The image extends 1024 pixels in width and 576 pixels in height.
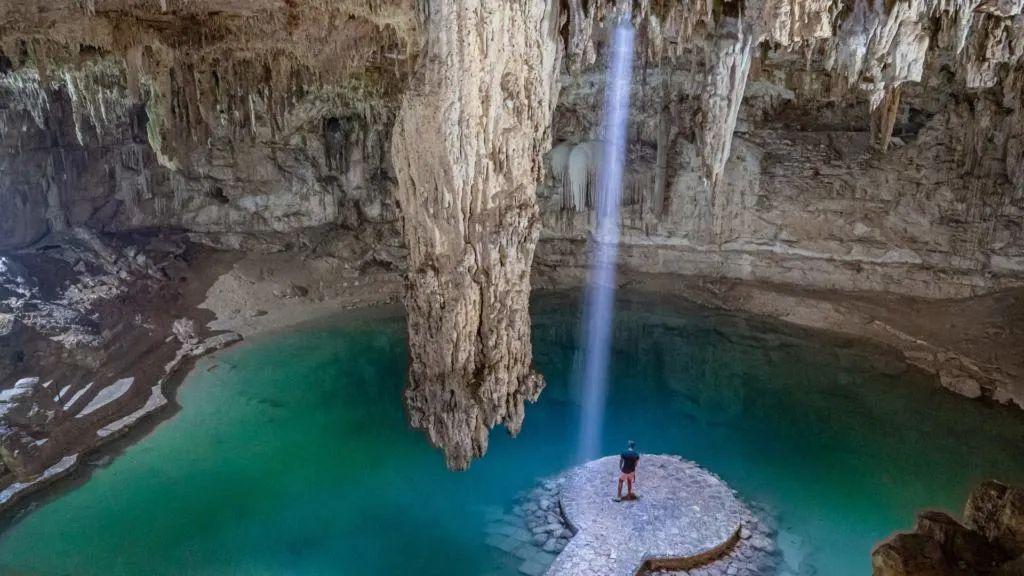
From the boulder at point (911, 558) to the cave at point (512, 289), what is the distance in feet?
0.06

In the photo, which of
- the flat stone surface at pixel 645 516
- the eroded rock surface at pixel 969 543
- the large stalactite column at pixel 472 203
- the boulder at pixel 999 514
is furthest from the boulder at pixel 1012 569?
the flat stone surface at pixel 645 516

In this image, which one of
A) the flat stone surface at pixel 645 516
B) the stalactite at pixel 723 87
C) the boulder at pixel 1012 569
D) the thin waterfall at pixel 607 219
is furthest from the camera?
the thin waterfall at pixel 607 219

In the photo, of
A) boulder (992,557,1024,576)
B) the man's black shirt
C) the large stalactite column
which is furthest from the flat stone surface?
boulder (992,557,1024,576)

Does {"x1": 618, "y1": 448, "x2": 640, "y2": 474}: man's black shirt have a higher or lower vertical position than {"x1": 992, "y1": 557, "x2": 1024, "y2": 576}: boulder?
lower

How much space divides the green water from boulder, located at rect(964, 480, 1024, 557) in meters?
3.48

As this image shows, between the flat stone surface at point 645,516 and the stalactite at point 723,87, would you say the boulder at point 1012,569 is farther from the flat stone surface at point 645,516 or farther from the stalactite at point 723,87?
the stalactite at point 723,87

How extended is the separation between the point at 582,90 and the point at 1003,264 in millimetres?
7825

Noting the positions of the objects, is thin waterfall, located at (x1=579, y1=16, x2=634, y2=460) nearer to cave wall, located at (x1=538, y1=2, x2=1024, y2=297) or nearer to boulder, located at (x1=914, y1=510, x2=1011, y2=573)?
cave wall, located at (x1=538, y1=2, x2=1024, y2=297)

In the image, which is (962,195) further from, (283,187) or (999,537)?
(283,187)

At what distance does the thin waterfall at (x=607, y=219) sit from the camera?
11491 millimetres

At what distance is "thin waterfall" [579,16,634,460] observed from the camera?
11.5 metres

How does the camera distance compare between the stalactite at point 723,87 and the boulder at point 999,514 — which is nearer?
the boulder at point 999,514

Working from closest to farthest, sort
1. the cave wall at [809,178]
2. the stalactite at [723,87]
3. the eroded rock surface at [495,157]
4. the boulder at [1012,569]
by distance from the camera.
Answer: the boulder at [1012,569]
the eroded rock surface at [495,157]
the stalactite at [723,87]
the cave wall at [809,178]

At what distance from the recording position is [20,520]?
6.95 meters
